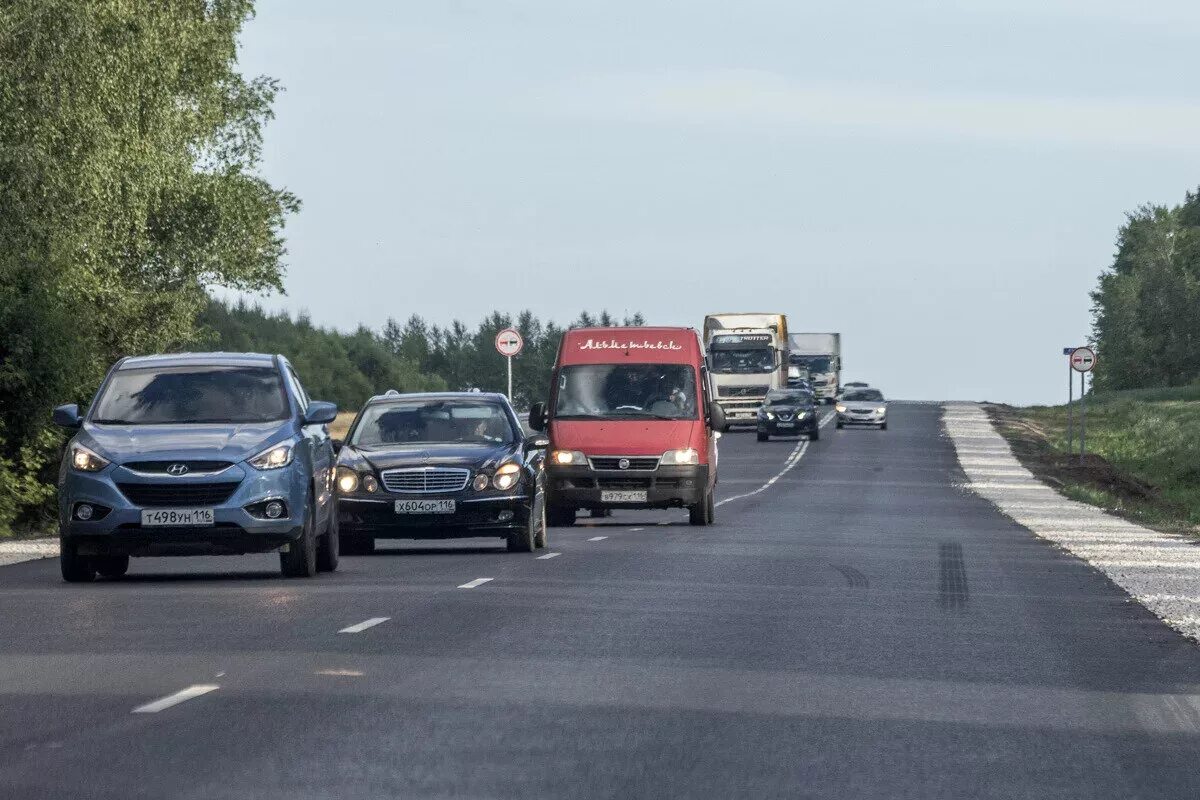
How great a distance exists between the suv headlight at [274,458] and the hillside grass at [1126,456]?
1829 centimetres

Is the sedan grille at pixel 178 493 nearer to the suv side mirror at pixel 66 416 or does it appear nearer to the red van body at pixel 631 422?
the suv side mirror at pixel 66 416

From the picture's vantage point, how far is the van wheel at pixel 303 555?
709 inches

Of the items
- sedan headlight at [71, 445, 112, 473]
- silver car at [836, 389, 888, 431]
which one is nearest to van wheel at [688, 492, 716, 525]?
sedan headlight at [71, 445, 112, 473]

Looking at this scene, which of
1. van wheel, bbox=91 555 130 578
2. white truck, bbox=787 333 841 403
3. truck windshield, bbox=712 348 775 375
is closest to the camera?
van wheel, bbox=91 555 130 578

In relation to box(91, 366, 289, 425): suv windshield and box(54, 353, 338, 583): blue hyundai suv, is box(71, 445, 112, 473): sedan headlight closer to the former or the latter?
box(54, 353, 338, 583): blue hyundai suv

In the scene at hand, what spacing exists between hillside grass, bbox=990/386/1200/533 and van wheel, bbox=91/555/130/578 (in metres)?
18.3

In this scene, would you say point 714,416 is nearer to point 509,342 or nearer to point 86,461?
point 86,461

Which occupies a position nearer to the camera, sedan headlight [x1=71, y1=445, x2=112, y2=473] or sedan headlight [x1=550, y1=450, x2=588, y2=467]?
sedan headlight [x1=71, y1=445, x2=112, y2=473]

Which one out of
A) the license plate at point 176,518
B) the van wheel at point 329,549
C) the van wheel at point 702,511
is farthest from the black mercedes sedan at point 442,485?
the van wheel at point 702,511

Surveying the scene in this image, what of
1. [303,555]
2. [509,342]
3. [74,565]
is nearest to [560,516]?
[303,555]

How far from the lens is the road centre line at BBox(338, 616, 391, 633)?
1346 centimetres

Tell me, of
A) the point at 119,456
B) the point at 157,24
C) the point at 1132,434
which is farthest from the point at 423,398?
the point at 1132,434

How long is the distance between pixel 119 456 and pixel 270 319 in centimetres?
13920

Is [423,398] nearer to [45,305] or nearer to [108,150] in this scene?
[45,305]
